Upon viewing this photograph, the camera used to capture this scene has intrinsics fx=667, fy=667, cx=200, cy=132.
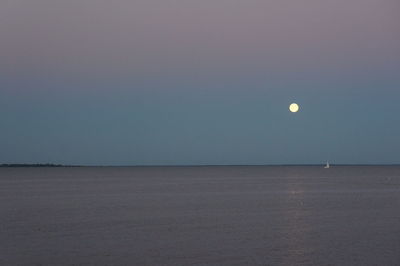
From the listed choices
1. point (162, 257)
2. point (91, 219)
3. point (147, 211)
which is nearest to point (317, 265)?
point (162, 257)

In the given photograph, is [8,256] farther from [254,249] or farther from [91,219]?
[91,219]

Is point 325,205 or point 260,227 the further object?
point 325,205

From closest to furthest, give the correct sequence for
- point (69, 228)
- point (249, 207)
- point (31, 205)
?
point (69, 228) → point (249, 207) → point (31, 205)

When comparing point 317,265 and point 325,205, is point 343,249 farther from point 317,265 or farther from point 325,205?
point 325,205

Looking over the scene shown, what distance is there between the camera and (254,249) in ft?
85.7

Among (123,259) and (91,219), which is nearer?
(123,259)

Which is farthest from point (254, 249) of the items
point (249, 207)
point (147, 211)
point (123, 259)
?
point (249, 207)

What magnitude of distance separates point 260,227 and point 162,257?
34.6ft

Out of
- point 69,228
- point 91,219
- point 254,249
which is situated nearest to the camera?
point 254,249

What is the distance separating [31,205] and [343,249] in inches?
1173

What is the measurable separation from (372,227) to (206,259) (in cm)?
1336

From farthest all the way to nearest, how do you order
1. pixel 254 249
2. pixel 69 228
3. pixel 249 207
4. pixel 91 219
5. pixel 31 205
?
pixel 31 205 → pixel 249 207 → pixel 91 219 → pixel 69 228 → pixel 254 249

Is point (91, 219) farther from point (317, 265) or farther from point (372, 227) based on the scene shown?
point (317, 265)

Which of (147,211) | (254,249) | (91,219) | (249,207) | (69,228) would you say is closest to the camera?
(254,249)
